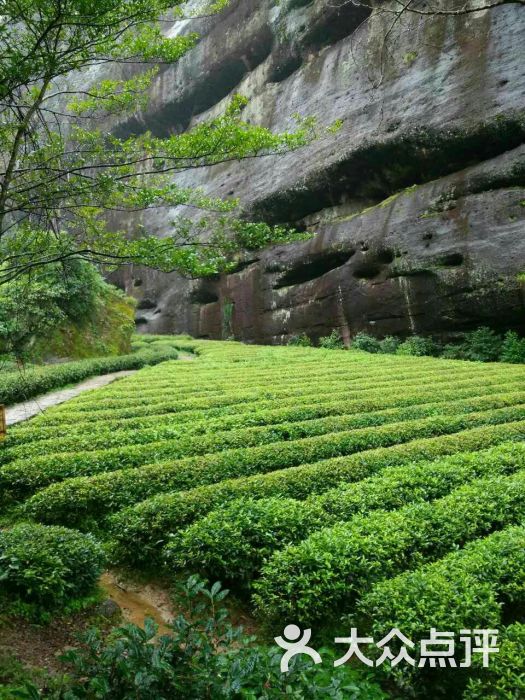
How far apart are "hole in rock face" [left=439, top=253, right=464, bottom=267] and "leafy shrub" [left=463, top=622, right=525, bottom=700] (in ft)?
54.2

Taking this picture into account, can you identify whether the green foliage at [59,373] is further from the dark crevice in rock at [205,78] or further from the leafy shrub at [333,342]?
the dark crevice in rock at [205,78]

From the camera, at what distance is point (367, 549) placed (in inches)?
151

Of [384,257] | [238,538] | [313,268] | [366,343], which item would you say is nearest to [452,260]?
[384,257]

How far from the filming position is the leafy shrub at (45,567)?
11.0 ft

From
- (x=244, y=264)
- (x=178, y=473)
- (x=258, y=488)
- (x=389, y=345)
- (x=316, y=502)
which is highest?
(x=244, y=264)

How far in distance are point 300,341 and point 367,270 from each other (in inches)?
202

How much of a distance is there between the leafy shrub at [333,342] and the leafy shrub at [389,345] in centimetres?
262

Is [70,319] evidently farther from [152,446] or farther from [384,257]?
[384,257]

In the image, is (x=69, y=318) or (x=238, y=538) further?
(x=69, y=318)

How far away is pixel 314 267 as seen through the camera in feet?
80.2

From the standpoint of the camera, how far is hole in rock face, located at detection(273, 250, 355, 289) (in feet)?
75.3

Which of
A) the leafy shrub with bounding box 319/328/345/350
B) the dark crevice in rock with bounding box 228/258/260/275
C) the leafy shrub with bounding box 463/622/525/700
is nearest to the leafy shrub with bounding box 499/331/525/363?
the leafy shrub with bounding box 319/328/345/350

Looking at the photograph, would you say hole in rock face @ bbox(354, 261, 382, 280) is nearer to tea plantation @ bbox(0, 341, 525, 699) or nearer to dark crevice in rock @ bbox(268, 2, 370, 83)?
tea plantation @ bbox(0, 341, 525, 699)

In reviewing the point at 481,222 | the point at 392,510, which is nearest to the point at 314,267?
the point at 481,222
